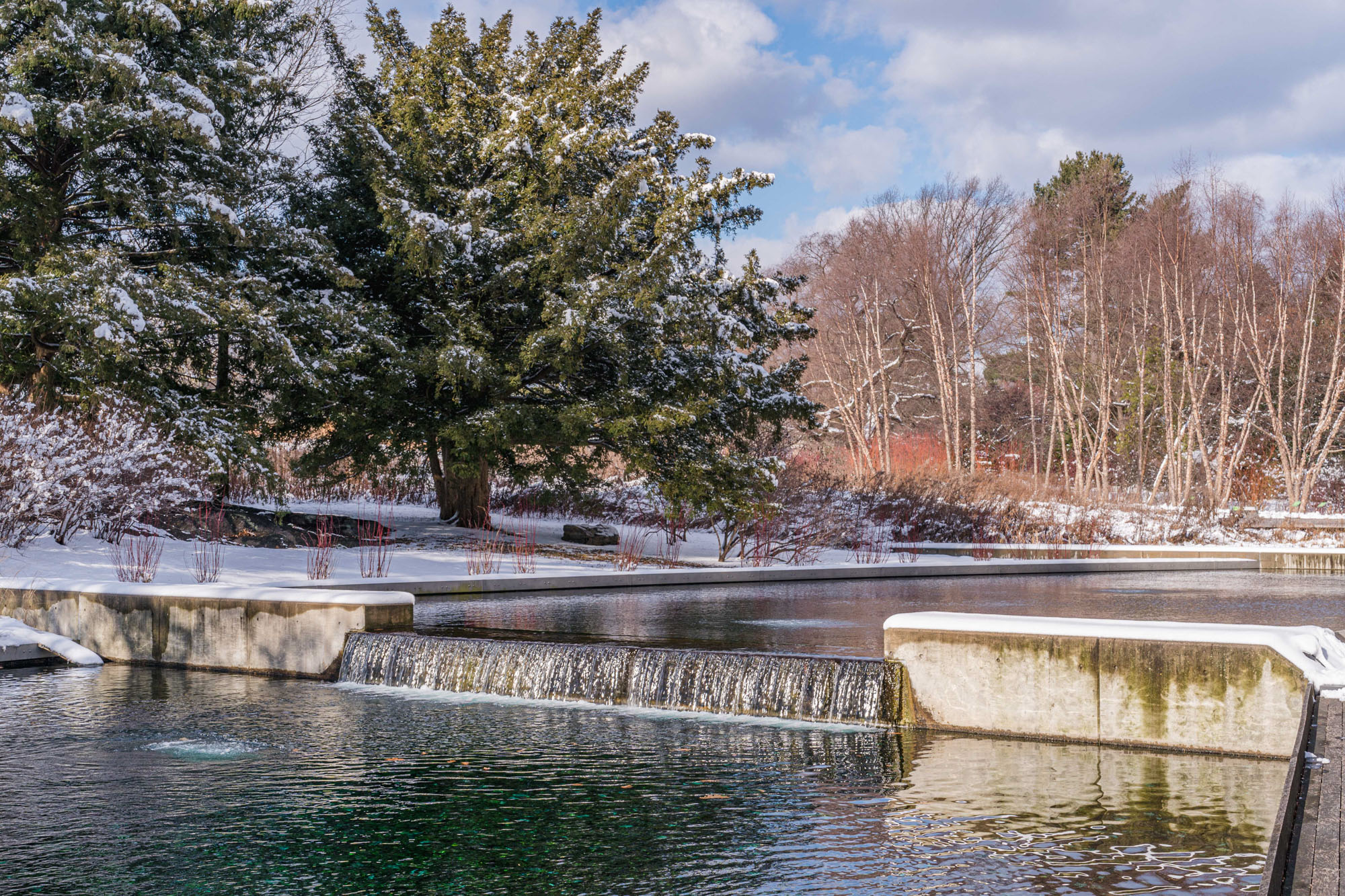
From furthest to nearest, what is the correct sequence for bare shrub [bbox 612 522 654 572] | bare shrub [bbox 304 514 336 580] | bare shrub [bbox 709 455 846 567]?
bare shrub [bbox 709 455 846 567]
bare shrub [bbox 612 522 654 572]
bare shrub [bbox 304 514 336 580]

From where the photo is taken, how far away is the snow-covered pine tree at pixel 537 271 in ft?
56.1

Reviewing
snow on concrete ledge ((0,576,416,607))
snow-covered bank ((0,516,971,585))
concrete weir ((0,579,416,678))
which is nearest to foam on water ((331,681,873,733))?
concrete weir ((0,579,416,678))

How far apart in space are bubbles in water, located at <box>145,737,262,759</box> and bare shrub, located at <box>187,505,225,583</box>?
593 centimetres

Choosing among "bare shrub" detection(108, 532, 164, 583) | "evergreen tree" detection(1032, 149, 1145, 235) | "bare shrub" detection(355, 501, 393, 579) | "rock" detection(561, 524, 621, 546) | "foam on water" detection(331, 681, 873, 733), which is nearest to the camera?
"foam on water" detection(331, 681, 873, 733)

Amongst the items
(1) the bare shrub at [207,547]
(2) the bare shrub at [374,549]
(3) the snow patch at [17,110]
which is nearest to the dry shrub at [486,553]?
(2) the bare shrub at [374,549]

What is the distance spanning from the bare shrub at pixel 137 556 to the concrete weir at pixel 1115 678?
845 cm

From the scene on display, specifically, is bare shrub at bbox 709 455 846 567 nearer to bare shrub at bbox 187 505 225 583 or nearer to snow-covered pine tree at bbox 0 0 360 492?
snow-covered pine tree at bbox 0 0 360 492

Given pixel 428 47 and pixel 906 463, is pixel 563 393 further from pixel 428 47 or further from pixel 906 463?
pixel 906 463

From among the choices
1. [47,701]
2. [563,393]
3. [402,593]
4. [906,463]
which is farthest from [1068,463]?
[47,701]

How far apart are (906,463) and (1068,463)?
604cm

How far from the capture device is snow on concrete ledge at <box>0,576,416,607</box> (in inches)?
380

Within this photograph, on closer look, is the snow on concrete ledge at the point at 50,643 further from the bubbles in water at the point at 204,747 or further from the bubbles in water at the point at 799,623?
the bubbles in water at the point at 799,623

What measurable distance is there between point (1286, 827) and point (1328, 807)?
0.28 metres

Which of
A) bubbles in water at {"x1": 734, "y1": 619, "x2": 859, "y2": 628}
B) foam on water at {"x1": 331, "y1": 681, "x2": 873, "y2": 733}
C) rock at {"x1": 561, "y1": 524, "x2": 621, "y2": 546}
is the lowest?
foam on water at {"x1": 331, "y1": 681, "x2": 873, "y2": 733}
